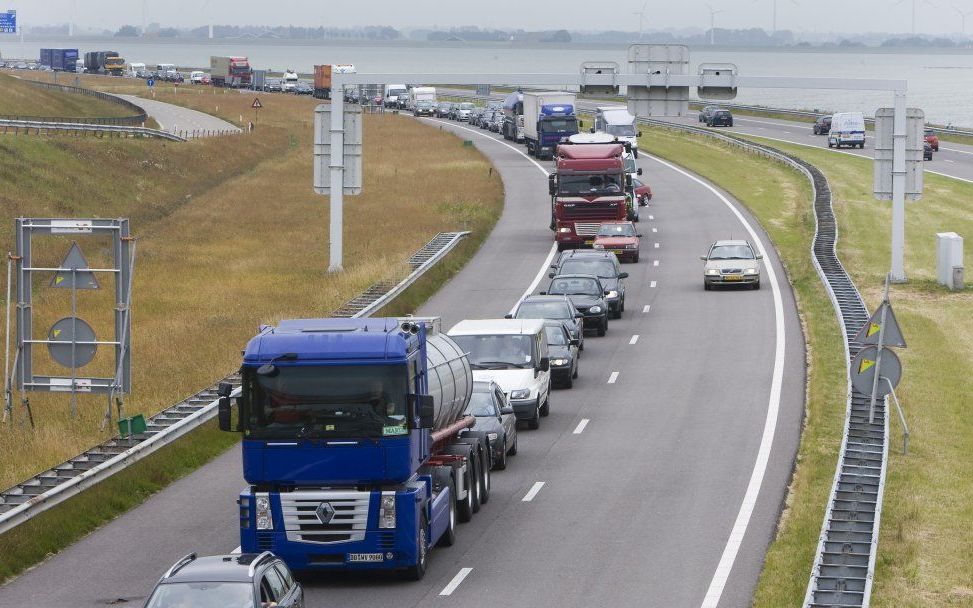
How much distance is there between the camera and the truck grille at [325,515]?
58.2 ft

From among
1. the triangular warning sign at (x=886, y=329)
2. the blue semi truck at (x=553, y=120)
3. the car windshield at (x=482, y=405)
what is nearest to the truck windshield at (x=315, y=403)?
the car windshield at (x=482, y=405)

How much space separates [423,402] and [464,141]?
3308 inches

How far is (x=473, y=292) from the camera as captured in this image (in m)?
46.2

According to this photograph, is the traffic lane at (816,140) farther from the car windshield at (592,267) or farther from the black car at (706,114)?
the car windshield at (592,267)

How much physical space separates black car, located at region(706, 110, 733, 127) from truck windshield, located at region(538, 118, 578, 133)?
100 ft

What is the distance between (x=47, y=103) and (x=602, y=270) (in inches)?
3067

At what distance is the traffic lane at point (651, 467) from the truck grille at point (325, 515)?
153 cm

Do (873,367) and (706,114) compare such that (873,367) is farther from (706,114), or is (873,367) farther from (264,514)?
(706,114)

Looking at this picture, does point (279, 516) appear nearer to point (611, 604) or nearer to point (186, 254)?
point (611, 604)

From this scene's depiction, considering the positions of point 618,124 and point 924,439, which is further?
point 618,124

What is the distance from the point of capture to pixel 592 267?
144 feet

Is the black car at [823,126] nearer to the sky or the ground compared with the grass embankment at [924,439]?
nearer to the sky

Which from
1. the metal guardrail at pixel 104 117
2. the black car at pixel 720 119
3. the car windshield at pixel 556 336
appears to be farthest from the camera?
the black car at pixel 720 119

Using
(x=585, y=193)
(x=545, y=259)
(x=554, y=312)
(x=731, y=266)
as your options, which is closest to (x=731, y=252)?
(x=731, y=266)
